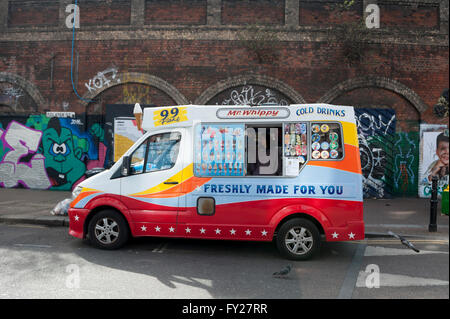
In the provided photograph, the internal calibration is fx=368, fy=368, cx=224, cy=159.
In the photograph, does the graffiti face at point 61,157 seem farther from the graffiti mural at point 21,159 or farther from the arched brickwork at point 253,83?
the arched brickwork at point 253,83

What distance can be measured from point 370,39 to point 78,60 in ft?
32.7

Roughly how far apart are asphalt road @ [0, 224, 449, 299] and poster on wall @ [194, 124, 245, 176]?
141 centimetres

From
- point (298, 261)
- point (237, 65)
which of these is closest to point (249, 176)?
point (298, 261)

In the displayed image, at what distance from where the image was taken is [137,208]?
6.16 metres

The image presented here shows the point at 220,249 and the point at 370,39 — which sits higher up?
the point at 370,39

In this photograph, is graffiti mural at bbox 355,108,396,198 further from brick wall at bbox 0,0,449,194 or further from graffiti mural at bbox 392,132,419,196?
brick wall at bbox 0,0,449,194

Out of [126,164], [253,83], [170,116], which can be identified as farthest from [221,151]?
[253,83]

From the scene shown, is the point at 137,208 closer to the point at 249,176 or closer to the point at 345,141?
the point at 249,176

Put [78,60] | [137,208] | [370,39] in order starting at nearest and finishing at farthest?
1. [137,208]
2. [370,39]
3. [78,60]

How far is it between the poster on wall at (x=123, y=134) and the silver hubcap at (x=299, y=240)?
8.18 meters

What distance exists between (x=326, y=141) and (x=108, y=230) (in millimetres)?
3892

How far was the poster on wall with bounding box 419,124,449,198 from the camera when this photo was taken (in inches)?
476

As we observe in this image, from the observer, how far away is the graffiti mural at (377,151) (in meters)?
12.1

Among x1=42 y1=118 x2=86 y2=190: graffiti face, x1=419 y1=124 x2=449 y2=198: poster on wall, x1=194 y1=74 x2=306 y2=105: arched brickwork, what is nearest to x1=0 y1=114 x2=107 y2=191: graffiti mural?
x1=42 y1=118 x2=86 y2=190: graffiti face
